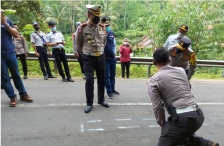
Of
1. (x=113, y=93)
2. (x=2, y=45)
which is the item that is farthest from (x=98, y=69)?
(x=2, y=45)

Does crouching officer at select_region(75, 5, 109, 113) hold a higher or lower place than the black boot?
higher

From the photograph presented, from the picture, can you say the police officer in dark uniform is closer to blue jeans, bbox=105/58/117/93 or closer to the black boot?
blue jeans, bbox=105/58/117/93

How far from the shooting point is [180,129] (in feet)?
9.18

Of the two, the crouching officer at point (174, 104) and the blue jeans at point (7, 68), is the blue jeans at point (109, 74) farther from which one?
the crouching officer at point (174, 104)

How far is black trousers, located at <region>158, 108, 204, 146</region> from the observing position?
9.12ft

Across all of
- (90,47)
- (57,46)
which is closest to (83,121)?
(90,47)

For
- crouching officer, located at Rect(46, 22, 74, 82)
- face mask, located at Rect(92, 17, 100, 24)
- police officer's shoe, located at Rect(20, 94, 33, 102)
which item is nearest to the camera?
face mask, located at Rect(92, 17, 100, 24)

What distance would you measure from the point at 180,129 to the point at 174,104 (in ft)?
0.94

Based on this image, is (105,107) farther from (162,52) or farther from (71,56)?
(71,56)

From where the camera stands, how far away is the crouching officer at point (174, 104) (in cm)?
280

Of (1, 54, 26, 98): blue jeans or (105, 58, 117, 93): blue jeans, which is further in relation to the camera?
(105, 58, 117, 93): blue jeans

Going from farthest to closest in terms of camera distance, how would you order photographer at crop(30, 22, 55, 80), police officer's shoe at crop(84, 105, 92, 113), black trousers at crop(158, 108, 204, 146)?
photographer at crop(30, 22, 55, 80) → police officer's shoe at crop(84, 105, 92, 113) → black trousers at crop(158, 108, 204, 146)

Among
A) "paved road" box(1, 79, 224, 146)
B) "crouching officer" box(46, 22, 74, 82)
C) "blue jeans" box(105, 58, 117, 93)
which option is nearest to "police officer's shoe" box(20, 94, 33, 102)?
"paved road" box(1, 79, 224, 146)

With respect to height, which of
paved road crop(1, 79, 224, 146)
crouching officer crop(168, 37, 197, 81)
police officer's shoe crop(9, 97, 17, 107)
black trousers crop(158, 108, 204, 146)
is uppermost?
crouching officer crop(168, 37, 197, 81)
